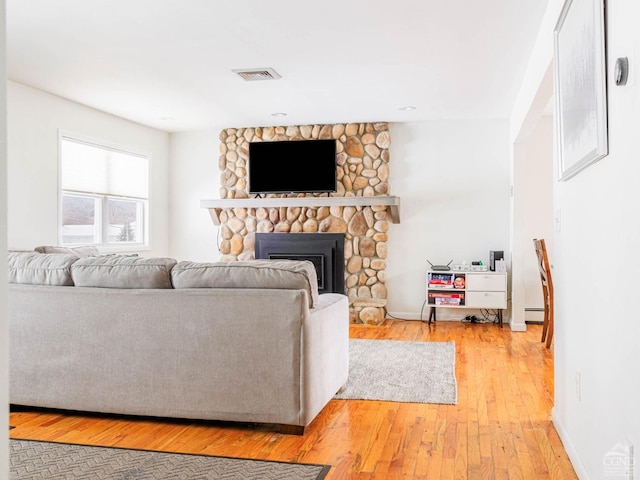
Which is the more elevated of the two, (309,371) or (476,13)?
(476,13)

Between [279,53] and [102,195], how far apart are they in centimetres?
310

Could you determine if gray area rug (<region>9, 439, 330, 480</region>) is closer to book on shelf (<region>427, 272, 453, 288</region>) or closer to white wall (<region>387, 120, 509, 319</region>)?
book on shelf (<region>427, 272, 453, 288</region>)

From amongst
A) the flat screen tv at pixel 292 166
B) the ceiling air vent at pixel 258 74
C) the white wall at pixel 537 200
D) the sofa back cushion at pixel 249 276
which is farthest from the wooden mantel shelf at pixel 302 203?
the sofa back cushion at pixel 249 276

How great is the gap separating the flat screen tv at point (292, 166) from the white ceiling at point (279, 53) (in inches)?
25.9

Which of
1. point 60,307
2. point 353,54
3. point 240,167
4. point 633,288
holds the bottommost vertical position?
point 60,307

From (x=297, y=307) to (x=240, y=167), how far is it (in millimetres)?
4790

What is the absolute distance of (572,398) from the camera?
258cm

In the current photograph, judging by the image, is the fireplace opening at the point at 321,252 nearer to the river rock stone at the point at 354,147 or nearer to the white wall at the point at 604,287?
the river rock stone at the point at 354,147

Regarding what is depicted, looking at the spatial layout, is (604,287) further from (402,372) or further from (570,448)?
(402,372)

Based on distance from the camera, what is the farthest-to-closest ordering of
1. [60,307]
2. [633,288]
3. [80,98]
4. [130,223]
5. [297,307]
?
[130,223]
[80,98]
[60,307]
[297,307]
[633,288]

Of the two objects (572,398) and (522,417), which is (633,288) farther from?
(522,417)

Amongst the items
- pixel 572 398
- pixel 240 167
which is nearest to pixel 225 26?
pixel 572 398

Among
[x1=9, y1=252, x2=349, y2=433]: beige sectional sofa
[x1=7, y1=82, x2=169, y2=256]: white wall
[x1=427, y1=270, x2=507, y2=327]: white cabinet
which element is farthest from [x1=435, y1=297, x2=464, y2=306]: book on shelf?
[x1=7, y1=82, x2=169, y2=256]: white wall

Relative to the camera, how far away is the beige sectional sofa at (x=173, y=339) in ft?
9.43
